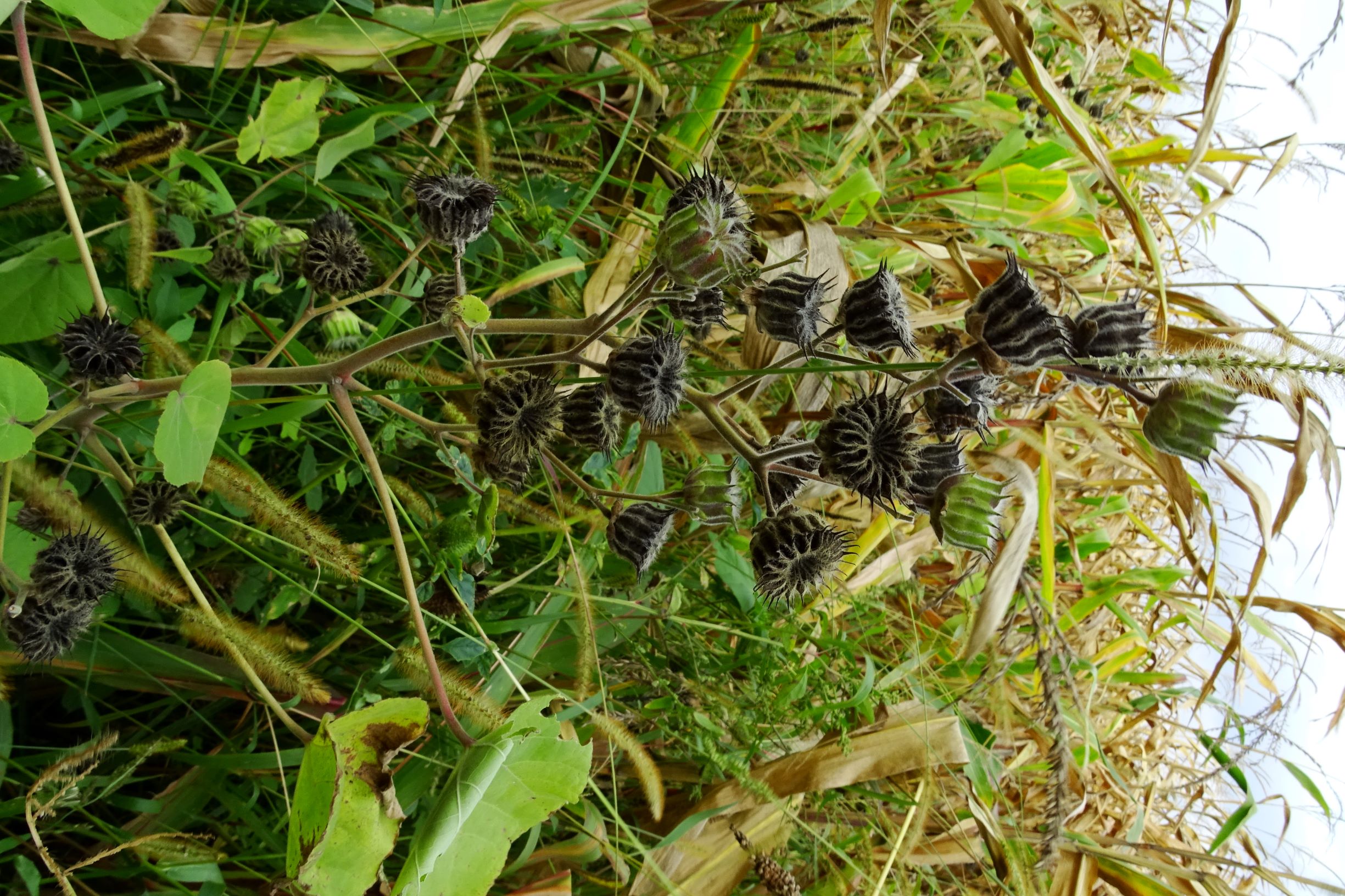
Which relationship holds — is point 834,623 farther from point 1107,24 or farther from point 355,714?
point 1107,24

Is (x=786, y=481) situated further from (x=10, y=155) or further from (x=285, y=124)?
(x=10, y=155)

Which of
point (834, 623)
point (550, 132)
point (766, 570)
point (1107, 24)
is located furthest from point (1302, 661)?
point (550, 132)

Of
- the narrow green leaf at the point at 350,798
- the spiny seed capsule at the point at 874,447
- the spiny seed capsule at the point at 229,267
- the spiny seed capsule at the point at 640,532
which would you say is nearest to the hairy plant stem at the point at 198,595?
the narrow green leaf at the point at 350,798

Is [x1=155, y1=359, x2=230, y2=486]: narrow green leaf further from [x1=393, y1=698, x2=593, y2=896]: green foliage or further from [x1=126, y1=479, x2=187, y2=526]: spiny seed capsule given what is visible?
[x1=393, y1=698, x2=593, y2=896]: green foliage

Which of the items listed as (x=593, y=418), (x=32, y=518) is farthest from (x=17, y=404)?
(x=593, y=418)

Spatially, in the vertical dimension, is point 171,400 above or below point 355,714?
above

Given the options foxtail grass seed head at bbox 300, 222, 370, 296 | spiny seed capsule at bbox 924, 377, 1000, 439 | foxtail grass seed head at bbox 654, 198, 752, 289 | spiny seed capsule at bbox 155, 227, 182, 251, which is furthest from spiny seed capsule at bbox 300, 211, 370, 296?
spiny seed capsule at bbox 924, 377, 1000, 439
